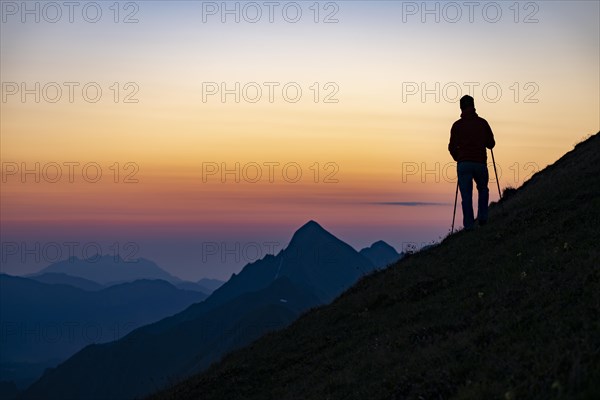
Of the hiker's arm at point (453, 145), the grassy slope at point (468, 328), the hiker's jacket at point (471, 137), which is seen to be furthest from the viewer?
the hiker's arm at point (453, 145)

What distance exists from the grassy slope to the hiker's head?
15.1 feet

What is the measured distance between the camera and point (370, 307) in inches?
839

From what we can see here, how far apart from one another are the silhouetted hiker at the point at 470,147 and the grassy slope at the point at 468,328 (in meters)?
1.73

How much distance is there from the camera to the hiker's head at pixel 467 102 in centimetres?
2372

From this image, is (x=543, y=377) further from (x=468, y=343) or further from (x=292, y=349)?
(x=292, y=349)

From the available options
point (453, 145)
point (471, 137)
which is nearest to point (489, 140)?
point (471, 137)

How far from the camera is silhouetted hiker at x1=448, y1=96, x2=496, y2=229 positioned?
935 inches

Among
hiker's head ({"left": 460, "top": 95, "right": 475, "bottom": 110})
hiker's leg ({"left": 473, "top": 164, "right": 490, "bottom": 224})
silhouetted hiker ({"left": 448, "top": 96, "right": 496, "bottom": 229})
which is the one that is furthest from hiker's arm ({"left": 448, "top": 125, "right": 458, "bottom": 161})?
hiker's leg ({"left": 473, "top": 164, "right": 490, "bottom": 224})

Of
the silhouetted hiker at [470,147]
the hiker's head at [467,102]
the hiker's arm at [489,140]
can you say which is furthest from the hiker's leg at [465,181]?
the hiker's head at [467,102]

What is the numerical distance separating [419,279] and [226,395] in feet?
25.2

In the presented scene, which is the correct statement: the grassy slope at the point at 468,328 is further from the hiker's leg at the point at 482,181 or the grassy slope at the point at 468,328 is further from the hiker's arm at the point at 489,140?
the hiker's arm at the point at 489,140

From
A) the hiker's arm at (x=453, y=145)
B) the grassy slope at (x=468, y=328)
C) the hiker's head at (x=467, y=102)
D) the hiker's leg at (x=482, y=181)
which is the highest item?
the hiker's head at (x=467, y=102)

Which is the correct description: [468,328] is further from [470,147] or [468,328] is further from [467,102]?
[467,102]

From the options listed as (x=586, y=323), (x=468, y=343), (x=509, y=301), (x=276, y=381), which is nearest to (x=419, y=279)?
(x=276, y=381)
